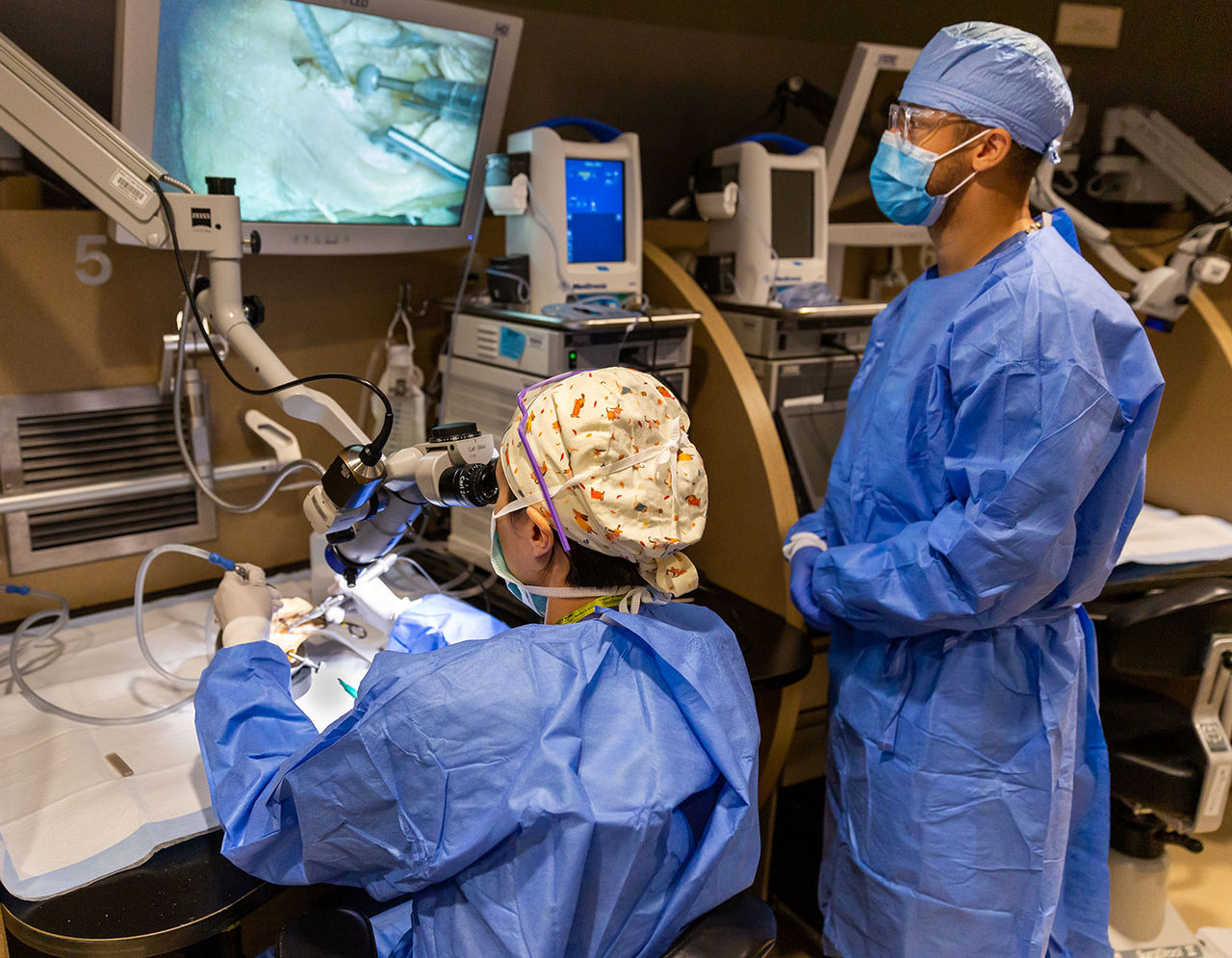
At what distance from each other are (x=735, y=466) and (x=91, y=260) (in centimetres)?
128

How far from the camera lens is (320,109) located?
5.69 feet

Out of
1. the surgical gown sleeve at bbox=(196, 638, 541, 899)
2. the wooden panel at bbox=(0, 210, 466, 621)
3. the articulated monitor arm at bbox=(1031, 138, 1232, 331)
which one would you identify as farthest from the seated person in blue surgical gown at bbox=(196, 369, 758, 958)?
the articulated monitor arm at bbox=(1031, 138, 1232, 331)

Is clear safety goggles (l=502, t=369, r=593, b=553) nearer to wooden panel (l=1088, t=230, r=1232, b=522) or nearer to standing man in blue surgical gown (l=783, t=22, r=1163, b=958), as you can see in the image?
standing man in blue surgical gown (l=783, t=22, r=1163, b=958)

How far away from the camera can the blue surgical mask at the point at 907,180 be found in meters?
1.53

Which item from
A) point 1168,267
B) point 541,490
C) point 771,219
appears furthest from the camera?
point 1168,267

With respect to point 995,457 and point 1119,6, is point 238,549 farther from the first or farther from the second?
point 1119,6

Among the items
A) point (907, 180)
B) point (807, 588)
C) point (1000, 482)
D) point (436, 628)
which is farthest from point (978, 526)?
point (436, 628)

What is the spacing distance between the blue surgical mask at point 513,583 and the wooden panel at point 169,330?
0.91m

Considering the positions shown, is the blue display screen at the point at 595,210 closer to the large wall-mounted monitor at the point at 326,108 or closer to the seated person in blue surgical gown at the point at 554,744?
the large wall-mounted monitor at the point at 326,108

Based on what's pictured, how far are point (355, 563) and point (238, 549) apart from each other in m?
0.63

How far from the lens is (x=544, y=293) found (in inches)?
77.6

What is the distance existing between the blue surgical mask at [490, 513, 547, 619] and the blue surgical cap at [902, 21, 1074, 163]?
101 centimetres

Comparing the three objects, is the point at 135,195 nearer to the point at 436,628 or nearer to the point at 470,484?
the point at 470,484

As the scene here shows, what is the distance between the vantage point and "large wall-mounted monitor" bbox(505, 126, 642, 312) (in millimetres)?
1923
